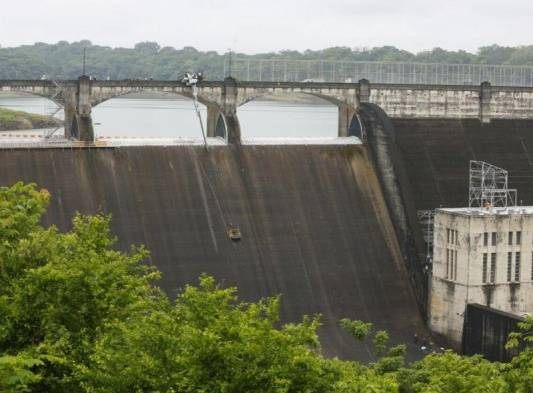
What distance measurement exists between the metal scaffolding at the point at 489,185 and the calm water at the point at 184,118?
22386mm

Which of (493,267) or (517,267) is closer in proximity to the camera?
(493,267)

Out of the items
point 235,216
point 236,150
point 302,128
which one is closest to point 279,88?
point 236,150

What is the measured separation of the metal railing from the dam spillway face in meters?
10.8

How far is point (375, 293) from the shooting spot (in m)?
37.5

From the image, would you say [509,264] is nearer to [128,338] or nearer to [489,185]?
[489,185]

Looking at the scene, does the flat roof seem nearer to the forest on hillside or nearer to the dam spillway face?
the dam spillway face

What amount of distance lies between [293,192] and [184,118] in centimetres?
4847

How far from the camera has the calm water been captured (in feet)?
235

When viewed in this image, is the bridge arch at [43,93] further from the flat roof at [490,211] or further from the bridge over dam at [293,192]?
the flat roof at [490,211]

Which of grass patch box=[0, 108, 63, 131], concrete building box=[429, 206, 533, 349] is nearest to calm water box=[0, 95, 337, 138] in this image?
grass patch box=[0, 108, 63, 131]

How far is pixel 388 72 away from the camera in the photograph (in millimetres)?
50375

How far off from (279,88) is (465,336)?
12.9 metres

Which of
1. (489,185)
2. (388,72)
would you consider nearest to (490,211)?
(489,185)

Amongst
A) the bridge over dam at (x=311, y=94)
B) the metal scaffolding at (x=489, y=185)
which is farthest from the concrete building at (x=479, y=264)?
the bridge over dam at (x=311, y=94)
